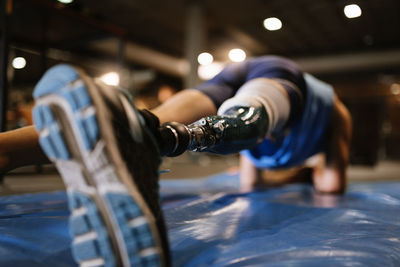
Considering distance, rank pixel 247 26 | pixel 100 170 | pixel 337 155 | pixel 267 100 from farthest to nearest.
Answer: pixel 247 26 → pixel 337 155 → pixel 267 100 → pixel 100 170

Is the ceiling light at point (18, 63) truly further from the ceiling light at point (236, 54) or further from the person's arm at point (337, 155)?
the ceiling light at point (236, 54)

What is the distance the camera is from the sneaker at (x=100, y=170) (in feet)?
1.11

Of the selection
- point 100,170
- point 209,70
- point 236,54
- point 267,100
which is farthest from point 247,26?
point 100,170

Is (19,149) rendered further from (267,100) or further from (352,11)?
(352,11)

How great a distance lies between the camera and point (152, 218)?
0.35 m

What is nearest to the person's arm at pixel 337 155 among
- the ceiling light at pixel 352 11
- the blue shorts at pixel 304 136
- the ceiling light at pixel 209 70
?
the blue shorts at pixel 304 136

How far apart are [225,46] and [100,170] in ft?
20.3

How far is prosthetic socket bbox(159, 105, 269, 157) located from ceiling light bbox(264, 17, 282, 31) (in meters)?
4.74

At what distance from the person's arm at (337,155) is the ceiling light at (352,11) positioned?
4045mm

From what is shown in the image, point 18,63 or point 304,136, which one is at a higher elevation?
point 18,63

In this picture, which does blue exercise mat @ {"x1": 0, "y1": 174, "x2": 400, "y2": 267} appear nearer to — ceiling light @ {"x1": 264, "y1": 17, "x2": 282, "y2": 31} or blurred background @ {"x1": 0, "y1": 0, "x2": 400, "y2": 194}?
blurred background @ {"x1": 0, "y1": 0, "x2": 400, "y2": 194}

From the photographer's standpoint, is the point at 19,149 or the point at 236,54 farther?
the point at 236,54

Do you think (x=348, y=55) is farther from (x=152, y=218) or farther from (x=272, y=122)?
(x=152, y=218)

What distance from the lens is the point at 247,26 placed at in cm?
534
